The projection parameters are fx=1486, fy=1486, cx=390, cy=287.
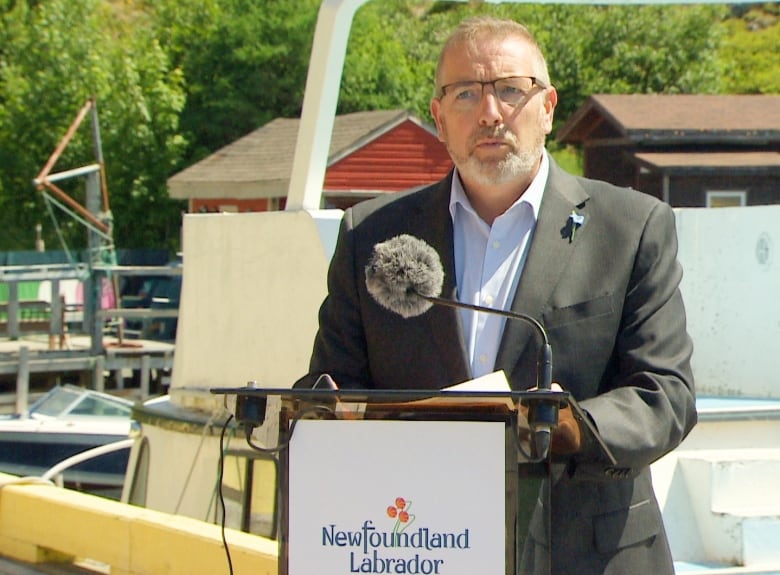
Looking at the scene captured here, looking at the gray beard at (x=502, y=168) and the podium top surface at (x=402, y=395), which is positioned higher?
the gray beard at (x=502, y=168)

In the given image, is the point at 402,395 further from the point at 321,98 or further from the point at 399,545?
the point at 321,98

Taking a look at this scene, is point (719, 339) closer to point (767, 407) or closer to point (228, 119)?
point (767, 407)

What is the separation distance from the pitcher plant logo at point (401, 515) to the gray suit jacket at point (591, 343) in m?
0.37

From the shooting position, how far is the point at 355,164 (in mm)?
41094

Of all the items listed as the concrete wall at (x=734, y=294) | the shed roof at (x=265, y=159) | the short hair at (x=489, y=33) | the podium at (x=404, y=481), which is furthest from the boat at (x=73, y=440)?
the shed roof at (x=265, y=159)

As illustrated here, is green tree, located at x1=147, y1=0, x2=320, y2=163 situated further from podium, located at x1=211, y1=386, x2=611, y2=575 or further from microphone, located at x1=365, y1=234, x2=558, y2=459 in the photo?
podium, located at x1=211, y1=386, x2=611, y2=575

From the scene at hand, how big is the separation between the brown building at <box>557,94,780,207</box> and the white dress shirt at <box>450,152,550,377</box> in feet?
105

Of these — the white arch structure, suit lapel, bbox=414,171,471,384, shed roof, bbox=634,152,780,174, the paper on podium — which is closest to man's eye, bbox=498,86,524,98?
suit lapel, bbox=414,171,471,384

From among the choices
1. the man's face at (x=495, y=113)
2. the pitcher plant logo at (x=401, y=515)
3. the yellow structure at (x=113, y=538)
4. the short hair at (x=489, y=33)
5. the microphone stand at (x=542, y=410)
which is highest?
the short hair at (x=489, y=33)

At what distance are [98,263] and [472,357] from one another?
95.1 ft

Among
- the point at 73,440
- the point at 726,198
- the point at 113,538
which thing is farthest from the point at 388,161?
the point at 113,538

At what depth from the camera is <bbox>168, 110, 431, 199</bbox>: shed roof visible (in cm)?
4050

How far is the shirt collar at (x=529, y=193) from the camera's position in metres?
3.04

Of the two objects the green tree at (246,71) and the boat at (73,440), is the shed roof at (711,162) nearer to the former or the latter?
the boat at (73,440)
